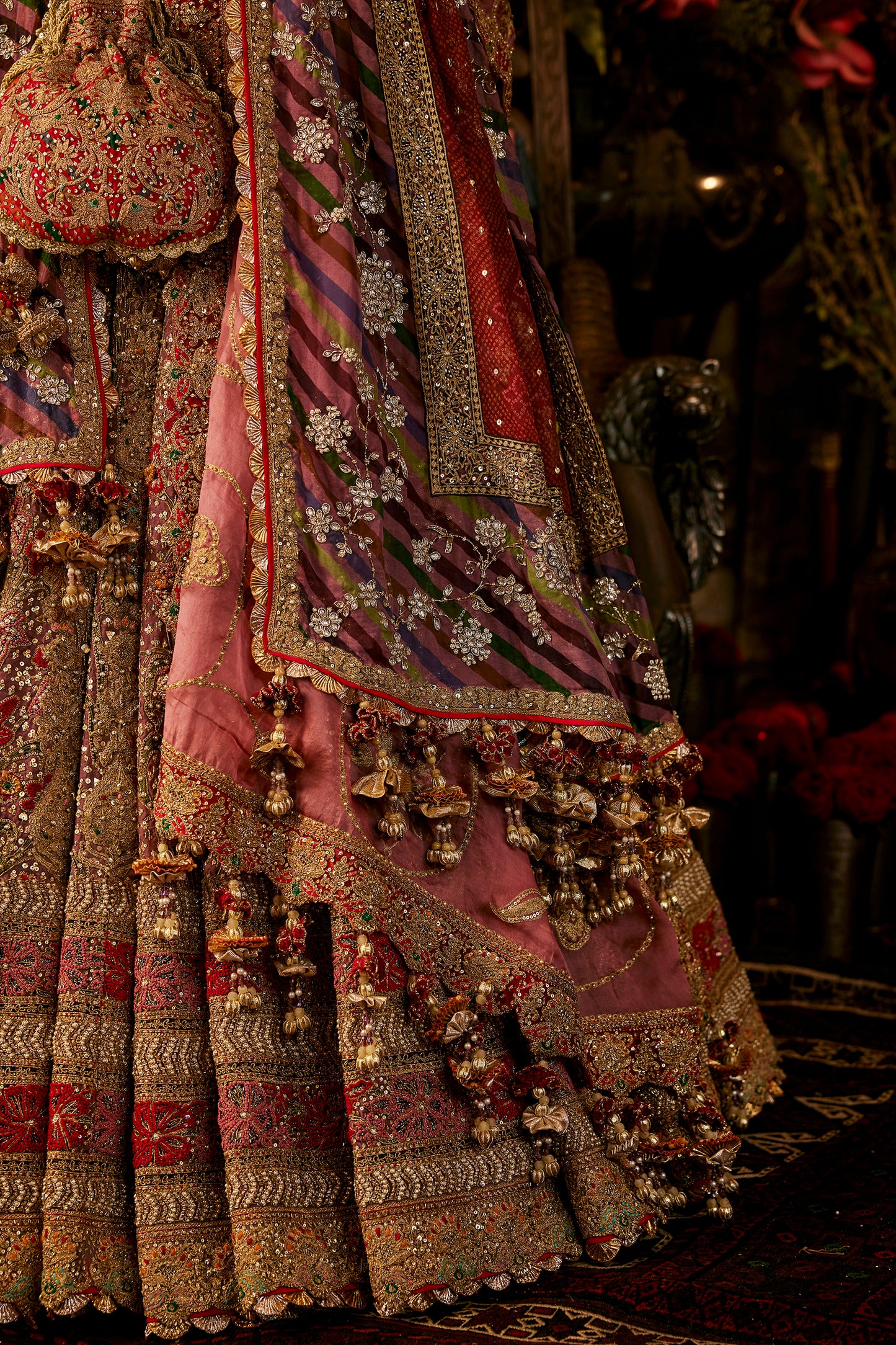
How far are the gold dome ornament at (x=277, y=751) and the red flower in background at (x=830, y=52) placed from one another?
355 cm

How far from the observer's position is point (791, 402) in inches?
162

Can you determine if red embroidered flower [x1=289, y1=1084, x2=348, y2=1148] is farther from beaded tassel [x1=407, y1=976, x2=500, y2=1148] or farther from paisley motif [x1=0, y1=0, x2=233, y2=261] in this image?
paisley motif [x1=0, y1=0, x2=233, y2=261]

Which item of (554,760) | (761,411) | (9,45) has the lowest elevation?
(554,760)

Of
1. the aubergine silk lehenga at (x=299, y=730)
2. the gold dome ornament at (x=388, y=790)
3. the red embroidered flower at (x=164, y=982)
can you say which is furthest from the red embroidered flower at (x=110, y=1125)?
the gold dome ornament at (x=388, y=790)

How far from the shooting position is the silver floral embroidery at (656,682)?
A: 169 centimetres

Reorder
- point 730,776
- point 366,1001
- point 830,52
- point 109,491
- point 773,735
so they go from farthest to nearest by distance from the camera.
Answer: point 830,52
point 773,735
point 730,776
point 109,491
point 366,1001

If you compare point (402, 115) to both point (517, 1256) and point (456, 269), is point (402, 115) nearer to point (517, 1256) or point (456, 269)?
point (456, 269)

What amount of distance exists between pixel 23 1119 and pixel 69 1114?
6 centimetres

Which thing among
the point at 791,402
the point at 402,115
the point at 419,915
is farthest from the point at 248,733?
the point at 791,402

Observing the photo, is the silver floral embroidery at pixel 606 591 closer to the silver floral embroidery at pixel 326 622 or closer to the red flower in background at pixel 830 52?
the silver floral embroidery at pixel 326 622

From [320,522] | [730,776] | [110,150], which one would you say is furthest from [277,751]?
[730,776]

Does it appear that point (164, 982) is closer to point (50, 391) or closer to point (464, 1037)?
point (464, 1037)

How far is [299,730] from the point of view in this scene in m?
1.34

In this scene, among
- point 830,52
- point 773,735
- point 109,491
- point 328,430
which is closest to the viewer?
point 328,430
